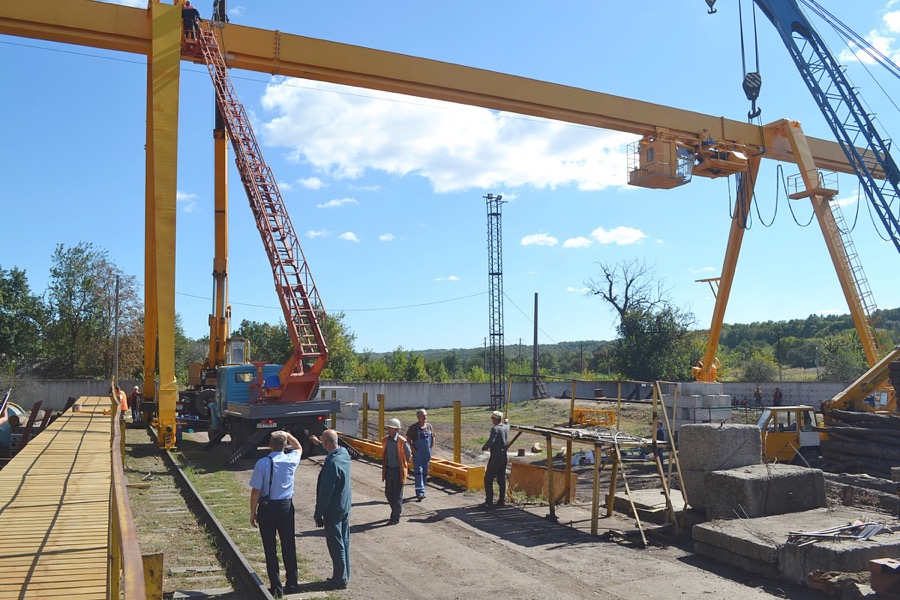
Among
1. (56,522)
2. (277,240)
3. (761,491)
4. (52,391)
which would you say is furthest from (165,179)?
→ (52,391)

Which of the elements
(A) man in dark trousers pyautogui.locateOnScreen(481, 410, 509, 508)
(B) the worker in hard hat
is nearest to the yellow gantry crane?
(B) the worker in hard hat

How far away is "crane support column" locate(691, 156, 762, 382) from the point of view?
23484 mm

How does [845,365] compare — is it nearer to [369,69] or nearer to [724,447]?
[369,69]

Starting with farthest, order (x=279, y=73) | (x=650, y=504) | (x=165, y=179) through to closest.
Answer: (x=279, y=73), (x=165, y=179), (x=650, y=504)

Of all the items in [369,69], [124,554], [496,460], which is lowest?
[496,460]

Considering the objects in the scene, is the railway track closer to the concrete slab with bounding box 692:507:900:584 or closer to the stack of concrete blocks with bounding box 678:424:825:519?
the concrete slab with bounding box 692:507:900:584

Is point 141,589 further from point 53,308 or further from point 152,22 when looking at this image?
point 53,308

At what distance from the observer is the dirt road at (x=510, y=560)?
7.26 m

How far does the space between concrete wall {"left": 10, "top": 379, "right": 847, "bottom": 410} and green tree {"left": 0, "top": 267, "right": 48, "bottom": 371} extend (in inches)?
163

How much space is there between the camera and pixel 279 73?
16.9 meters

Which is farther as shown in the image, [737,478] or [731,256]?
[731,256]

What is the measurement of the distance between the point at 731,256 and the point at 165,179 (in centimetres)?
1815

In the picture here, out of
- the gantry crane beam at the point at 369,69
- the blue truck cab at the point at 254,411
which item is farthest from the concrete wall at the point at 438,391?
the blue truck cab at the point at 254,411

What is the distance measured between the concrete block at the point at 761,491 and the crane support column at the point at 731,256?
47.0ft
